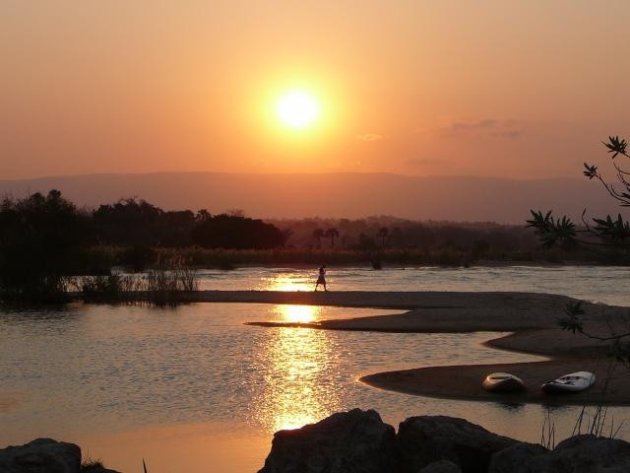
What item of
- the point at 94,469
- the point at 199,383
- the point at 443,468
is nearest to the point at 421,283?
the point at 199,383

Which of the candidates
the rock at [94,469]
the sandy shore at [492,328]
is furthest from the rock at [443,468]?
the rock at [94,469]

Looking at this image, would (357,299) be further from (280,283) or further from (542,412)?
(542,412)

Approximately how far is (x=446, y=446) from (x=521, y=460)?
4.13ft

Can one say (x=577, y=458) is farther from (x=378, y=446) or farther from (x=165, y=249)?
(x=165, y=249)

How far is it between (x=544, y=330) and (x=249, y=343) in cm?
992

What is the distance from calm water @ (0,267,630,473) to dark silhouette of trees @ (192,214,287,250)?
229 ft

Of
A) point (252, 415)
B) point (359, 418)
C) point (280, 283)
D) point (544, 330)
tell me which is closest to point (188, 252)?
point (280, 283)

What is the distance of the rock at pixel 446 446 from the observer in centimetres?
1027

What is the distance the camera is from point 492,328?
116 feet

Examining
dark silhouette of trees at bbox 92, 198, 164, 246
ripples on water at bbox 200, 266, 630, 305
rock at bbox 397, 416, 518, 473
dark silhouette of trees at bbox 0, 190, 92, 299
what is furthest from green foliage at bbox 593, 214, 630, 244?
dark silhouette of trees at bbox 92, 198, 164, 246

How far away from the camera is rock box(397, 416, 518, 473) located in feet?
33.7

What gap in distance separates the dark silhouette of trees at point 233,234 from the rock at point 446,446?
3921 inches

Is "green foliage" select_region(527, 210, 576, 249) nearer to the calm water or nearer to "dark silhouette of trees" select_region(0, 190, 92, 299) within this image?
the calm water

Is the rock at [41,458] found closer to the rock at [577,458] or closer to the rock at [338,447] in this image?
the rock at [338,447]
